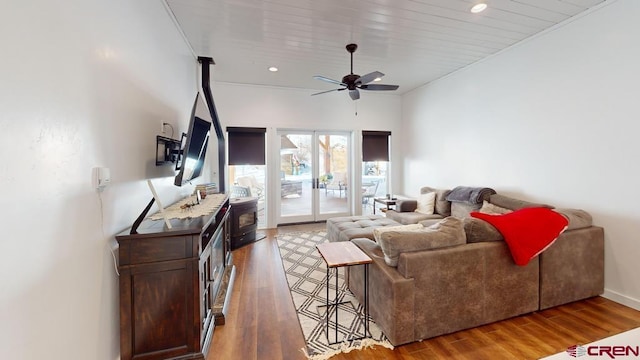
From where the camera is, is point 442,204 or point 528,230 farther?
point 442,204

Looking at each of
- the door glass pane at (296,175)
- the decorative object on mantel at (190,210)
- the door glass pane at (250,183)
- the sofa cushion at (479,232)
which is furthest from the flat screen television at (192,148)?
the door glass pane at (296,175)

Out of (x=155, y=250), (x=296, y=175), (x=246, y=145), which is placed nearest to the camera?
(x=155, y=250)

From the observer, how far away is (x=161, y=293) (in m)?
1.71

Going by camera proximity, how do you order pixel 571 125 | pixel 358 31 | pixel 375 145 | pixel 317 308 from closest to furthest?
pixel 317 308 → pixel 571 125 → pixel 358 31 → pixel 375 145

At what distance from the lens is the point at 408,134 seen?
5984 mm

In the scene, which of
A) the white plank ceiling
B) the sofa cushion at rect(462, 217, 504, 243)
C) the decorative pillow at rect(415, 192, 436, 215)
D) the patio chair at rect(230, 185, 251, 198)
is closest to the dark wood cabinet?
the sofa cushion at rect(462, 217, 504, 243)

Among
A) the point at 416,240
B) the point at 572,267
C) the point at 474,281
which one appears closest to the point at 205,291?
the point at 416,240

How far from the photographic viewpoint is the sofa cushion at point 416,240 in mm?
1982

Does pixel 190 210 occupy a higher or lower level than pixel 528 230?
higher

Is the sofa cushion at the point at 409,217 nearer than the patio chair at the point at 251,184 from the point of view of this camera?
Yes

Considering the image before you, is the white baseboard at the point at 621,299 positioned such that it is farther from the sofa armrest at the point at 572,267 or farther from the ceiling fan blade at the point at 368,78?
the ceiling fan blade at the point at 368,78

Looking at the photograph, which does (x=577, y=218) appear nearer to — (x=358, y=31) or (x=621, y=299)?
(x=621, y=299)

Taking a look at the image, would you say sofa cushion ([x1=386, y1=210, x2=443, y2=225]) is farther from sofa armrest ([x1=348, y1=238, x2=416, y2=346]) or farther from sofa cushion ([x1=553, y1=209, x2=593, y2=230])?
sofa armrest ([x1=348, y1=238, x2=416, y2=346])

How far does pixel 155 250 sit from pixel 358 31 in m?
3.15
